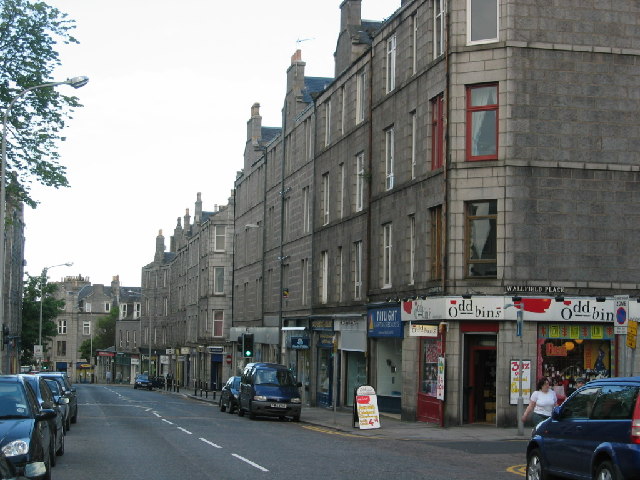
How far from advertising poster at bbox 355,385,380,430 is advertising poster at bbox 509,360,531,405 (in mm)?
3823

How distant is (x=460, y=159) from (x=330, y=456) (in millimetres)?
12381

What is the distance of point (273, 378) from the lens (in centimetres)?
3650

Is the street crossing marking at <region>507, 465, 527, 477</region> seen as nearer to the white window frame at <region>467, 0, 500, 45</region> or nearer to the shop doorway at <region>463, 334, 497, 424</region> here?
the shop doorway at <region>463, 334, 497, 424</region>

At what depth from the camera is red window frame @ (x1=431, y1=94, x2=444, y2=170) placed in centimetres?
3128

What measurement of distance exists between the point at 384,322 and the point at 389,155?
6.08 metres

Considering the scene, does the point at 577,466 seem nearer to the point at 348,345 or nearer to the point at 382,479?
the point at 382,479


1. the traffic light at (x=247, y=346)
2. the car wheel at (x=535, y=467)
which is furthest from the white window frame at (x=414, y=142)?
the car wheel at (x=535, y=467)

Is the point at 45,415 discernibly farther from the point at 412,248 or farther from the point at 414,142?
the point at 414,142

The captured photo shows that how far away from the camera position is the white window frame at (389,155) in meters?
36.6

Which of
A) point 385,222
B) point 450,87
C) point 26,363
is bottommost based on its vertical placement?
point 26,363

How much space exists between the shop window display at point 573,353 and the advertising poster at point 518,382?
553mm

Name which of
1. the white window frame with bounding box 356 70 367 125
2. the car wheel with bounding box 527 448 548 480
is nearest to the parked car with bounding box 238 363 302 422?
the white window frame with bounding box 356 70 367 125

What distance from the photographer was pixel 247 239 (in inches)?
2648

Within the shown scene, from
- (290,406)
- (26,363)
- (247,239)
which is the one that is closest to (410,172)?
(290,406)
